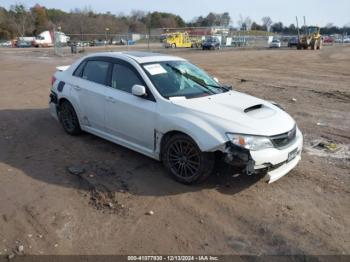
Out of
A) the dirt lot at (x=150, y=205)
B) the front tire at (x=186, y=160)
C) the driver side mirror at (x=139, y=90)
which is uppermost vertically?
the driver side mirror at (x=139, y=90)

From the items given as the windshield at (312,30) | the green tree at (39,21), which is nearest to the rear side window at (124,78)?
the windshield at (312,30)

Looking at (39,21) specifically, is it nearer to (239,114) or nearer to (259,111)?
(259,111)

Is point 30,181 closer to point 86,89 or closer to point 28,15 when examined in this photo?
point 86,89

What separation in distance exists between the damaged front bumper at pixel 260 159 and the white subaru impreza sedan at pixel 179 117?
0.01 m

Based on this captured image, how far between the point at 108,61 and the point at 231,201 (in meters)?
3.13

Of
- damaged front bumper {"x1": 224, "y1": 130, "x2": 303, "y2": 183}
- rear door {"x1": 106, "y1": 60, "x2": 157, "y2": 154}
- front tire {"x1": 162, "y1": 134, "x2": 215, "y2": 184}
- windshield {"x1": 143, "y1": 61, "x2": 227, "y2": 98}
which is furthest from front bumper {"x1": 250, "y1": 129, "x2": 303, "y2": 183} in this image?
rear door {"x1": 106, "y1": 60, "x2": 157, "y2": 154}

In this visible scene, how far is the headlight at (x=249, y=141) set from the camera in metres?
4.43

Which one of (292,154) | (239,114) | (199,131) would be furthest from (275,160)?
(199,131)

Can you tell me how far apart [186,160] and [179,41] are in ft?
179

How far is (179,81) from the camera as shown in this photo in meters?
5.61

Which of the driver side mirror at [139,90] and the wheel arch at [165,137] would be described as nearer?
the wheel arch at [165,137]

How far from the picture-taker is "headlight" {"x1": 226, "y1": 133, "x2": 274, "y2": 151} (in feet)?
14.5

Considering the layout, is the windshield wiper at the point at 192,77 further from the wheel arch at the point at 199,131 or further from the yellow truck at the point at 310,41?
the yellow truck at the point at 310,41

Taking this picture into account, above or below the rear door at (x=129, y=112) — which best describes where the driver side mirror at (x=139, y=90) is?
above
